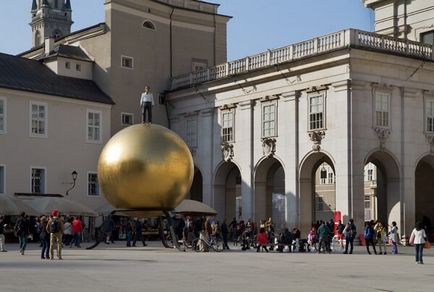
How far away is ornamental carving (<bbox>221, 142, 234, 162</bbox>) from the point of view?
155 feet

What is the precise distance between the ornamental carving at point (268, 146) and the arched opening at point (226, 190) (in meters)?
3.81

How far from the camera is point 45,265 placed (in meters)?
22.6

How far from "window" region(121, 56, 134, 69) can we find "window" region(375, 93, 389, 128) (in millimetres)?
16745

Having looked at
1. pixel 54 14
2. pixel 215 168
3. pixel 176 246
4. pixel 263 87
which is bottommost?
pixel 176 246

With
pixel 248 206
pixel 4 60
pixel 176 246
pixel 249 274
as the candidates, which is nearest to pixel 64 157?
pixel 4 60

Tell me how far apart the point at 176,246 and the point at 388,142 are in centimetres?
1369

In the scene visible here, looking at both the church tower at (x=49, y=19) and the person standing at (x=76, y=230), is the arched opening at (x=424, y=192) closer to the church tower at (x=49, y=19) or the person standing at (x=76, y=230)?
the person standing at (x=76, y=230)

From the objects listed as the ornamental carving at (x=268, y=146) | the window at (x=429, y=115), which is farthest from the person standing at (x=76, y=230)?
the window at (x=429, y=115)

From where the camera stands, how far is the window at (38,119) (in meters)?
45.9

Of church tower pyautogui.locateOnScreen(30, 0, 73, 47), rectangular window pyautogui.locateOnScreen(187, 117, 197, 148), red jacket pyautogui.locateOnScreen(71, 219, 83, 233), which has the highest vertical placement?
church tower pyautogui.locateOnScreen(30, 0, 73, 47)

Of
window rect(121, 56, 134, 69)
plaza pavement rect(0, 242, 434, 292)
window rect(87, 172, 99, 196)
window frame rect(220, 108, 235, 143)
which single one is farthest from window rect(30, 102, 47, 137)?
plaza pavement rect(0, 242, 434, 292)

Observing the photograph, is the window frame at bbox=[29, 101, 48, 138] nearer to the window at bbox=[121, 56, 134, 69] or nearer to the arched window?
the window at bbox=[121, 56, 134, 69]

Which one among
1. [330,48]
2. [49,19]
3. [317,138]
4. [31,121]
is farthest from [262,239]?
[49,19]

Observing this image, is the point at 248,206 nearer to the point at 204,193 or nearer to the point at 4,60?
the point at 204,193
